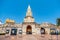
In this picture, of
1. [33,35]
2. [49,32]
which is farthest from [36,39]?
[49,32]

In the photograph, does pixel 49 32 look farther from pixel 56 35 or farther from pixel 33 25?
pixel 33 25

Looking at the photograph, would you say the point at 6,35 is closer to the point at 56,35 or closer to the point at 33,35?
the point at 33,35

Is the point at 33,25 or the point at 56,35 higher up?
the point at 33,25

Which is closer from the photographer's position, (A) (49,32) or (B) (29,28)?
(A) (49,32)

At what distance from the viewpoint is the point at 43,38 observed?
44.3m

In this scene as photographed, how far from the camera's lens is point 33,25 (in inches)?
1823

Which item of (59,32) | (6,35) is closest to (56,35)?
(59,32)

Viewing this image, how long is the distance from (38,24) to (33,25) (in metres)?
1.72

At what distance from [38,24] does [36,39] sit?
517 cm

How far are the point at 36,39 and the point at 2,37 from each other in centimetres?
1125

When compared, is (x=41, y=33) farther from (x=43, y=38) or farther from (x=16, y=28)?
(x=16, y=28)

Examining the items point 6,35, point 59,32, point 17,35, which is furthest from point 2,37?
point 59,32

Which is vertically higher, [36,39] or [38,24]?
[38,24]

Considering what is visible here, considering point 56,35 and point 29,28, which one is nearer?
point 56,35
